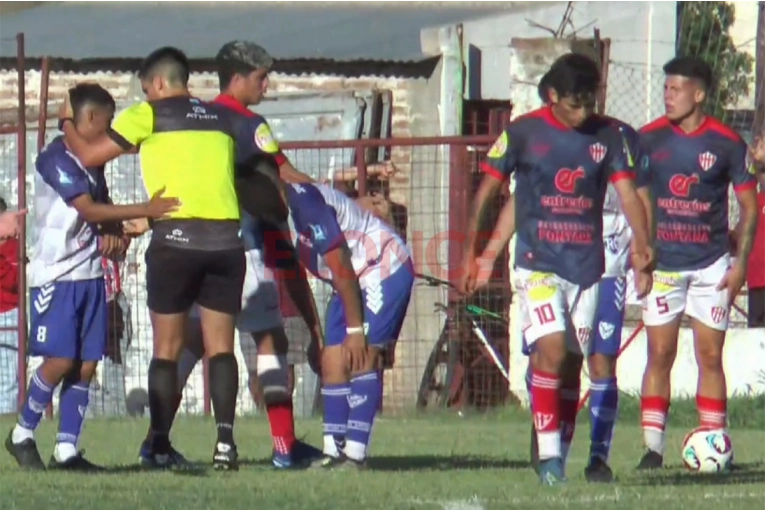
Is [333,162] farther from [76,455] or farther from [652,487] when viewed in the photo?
[652,487]

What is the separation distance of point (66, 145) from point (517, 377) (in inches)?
290

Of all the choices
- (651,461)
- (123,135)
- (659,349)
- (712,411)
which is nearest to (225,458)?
(123,135)

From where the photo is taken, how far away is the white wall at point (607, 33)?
1692cm

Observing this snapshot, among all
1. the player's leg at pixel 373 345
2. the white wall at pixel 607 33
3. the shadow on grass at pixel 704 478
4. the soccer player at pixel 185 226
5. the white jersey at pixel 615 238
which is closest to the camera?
the soccer player at pixel 185 226

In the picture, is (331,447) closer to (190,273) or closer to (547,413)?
(190,273)

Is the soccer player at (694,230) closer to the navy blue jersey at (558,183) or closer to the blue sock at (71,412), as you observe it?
the navy blue jersey at (558,183)

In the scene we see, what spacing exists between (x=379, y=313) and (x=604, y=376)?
4.35ft

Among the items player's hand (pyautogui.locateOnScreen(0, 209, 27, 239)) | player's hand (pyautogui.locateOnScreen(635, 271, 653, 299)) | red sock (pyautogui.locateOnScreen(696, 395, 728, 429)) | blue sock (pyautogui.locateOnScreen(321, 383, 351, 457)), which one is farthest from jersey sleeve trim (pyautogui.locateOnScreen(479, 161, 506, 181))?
red sock (pyautogui.locateOnScreen(696, 395, 728, 429))

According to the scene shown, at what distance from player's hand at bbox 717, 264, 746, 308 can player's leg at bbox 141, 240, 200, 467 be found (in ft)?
9.94

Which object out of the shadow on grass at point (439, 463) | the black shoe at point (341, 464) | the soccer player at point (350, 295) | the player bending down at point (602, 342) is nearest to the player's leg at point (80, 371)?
the soccer player at point (350, 295)

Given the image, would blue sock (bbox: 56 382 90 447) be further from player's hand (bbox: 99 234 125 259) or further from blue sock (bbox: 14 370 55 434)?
player's hand (bbox: 99 234 125 259)

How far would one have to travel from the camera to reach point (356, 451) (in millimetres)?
9547

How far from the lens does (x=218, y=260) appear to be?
890cm

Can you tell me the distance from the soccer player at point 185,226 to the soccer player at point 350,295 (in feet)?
1.74
